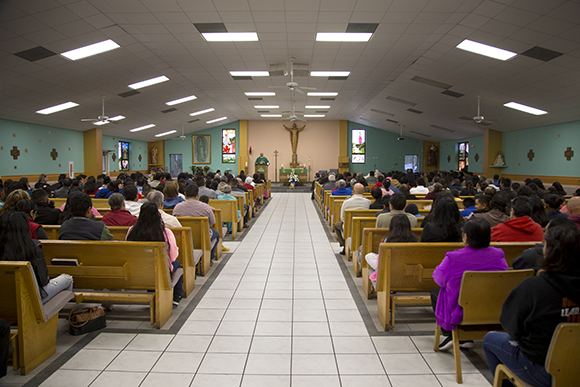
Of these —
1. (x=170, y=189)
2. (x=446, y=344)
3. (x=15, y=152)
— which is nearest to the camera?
(x=446, y=344)

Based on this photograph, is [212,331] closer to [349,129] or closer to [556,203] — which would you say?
[556,203]

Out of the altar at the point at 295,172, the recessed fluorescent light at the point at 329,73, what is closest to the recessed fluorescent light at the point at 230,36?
the recessed fluorescent light at the point at 329,73

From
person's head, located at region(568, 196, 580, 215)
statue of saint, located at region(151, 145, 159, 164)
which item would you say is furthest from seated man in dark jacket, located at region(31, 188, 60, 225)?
statue of saint, located at region(151, 145, 159, 164)

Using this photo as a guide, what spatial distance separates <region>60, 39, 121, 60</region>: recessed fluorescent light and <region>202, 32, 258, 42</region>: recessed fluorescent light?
2016mm

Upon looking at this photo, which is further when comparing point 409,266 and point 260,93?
point 260,93

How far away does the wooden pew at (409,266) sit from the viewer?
3178 millimetres

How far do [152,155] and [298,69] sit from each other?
15.6 meters

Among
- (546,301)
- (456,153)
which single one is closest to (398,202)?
(546,301)

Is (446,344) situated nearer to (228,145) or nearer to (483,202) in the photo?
(483,202)

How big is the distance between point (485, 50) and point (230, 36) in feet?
18.0

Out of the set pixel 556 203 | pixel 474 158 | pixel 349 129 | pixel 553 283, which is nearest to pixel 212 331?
pixel 553 283

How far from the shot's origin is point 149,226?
3.41 metres

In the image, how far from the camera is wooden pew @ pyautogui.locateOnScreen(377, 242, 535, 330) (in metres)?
3.18

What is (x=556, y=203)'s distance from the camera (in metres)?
4.62
